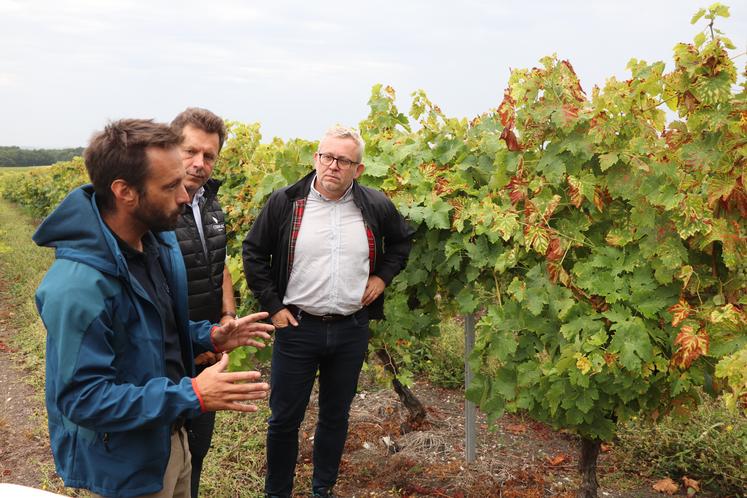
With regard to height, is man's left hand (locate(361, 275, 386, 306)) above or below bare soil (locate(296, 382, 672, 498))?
above

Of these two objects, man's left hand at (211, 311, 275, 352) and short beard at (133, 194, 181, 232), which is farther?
man's left hand at (211, 311, 275, 352)

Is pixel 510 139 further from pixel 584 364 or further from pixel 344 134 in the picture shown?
pixel 584 364

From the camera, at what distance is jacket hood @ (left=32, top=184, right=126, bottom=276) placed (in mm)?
1831

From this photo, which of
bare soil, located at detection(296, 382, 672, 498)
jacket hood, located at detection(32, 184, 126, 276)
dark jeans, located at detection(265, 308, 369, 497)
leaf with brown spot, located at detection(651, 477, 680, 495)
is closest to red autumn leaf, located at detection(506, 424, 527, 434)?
bare soil, located at detection(296, 382, 672, 498)

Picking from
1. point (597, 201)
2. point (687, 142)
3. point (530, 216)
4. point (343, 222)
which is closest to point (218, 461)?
point (343, 222)

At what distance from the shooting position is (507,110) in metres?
3.08

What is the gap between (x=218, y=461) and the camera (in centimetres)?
443

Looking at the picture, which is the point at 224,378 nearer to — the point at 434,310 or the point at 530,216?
the point at 530,216

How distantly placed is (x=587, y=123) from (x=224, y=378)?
6.42 feet

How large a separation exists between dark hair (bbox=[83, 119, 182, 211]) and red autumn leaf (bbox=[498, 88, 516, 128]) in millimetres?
1711

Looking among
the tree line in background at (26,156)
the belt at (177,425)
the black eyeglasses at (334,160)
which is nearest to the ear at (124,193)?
the belt at (177,425)

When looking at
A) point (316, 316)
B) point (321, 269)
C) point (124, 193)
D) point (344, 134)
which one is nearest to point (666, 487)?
point (316, 316)

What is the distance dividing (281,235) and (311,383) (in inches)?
32.9

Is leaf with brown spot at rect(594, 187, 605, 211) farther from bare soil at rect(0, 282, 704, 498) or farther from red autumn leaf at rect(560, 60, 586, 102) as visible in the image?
bare soil at rect(0, 282, 704, 498)
